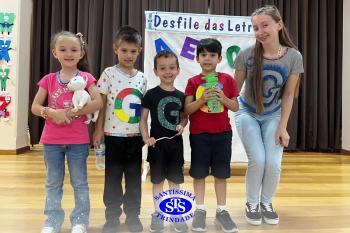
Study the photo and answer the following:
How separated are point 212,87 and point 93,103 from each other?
0.54 meters

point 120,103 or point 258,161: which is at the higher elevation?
point 120,103

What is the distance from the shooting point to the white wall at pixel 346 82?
5062 millimetres

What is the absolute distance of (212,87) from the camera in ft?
5.94

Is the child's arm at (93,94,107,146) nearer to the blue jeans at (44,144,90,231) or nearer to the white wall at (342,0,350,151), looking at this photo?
the blue jeans at (44,144,90,231)

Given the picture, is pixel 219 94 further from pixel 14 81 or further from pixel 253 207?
pixel 14 81

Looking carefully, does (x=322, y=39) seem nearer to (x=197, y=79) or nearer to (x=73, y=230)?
(x=197, y=79)

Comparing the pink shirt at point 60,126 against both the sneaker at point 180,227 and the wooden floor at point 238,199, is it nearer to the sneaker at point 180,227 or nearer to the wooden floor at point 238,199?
the wooden floor at point 238,199

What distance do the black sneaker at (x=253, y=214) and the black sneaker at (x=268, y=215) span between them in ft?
0.14

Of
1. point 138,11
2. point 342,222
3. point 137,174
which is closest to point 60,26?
point 138,11

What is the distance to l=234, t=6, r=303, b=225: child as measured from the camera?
6.52 ft

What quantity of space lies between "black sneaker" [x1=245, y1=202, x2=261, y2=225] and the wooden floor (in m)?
0.04

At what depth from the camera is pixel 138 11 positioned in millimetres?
4883

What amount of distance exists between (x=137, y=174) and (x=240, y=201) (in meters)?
0.89

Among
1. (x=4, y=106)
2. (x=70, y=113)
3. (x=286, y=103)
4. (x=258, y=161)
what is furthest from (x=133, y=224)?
(x=4, y=106)
